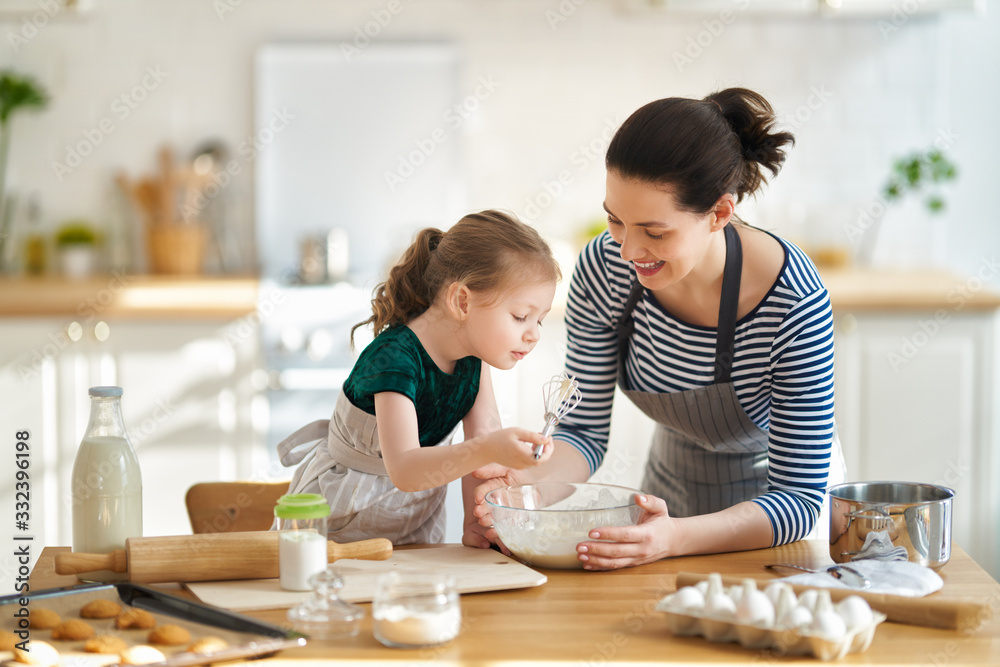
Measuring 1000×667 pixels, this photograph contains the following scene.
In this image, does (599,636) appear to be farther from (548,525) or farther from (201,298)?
(201,298)

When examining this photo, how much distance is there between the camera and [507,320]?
1.51m

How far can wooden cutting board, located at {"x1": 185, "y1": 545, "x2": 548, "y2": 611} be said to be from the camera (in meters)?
1.20

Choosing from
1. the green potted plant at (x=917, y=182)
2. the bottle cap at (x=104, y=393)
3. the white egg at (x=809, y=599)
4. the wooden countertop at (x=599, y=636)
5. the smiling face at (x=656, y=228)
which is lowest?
the wooden countertop at (x=599, y=636)

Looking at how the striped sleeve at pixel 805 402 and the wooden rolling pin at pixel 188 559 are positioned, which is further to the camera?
the striped sleeve at pixel 805 402

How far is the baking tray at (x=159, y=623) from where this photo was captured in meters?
Answer: 1.02

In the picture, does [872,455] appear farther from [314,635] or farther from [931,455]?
[314,635]

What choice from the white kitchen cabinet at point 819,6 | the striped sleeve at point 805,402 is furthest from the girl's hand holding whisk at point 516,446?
the white kitchen cabinet at point 819,6

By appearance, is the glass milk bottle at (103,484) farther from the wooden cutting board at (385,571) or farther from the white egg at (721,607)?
the white egg at (721,607)

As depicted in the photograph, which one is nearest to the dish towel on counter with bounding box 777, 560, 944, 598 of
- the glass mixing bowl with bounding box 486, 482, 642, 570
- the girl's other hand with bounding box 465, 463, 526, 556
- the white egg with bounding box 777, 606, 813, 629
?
the white egg with bounding box 777, 606, 813, 629

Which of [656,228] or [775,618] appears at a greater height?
[656,228]

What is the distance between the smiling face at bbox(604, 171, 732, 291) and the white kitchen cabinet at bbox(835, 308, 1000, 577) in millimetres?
1679

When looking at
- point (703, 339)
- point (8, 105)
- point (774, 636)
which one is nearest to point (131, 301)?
point (8, 105)

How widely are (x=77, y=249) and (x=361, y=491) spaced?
2.31 metres

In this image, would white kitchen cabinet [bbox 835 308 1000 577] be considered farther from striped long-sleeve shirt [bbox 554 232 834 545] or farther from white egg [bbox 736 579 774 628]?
white egg [bbox 736 579 774 628]
